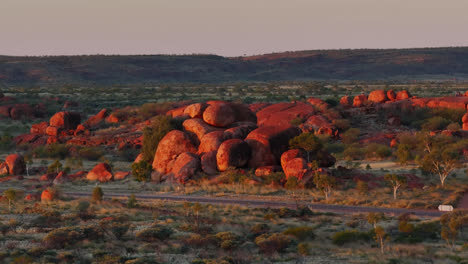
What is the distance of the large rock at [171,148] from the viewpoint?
158 feet

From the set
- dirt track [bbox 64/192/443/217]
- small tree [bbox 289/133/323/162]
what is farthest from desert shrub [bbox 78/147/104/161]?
small tree [bbox 289/133/323/162]

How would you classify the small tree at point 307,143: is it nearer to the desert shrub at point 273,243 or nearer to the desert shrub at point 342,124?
the desert shrub at point 273,243

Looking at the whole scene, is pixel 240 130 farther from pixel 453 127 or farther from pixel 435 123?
pixel 435 123

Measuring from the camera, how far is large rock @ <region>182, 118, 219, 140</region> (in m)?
49.3

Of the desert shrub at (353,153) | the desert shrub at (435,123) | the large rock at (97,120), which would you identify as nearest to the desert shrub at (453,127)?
the desert shrub at (435,123)

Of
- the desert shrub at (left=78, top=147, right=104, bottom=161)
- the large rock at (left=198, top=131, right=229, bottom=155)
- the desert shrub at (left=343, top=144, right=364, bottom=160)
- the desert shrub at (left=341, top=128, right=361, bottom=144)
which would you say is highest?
the large rock at (left=198, top=131, right=229, bottom=155)

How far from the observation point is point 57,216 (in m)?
31.6

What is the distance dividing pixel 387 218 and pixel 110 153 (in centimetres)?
4494

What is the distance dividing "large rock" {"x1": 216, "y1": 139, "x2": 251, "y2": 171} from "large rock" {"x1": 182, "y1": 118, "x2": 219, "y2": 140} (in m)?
3.85

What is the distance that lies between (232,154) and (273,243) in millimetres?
19701

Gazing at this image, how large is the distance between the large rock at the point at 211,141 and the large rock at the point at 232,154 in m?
1.30

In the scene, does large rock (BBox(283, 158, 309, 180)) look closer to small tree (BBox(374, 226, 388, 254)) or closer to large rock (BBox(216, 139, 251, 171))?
large rock (BBox(216, 139, 251, 171))

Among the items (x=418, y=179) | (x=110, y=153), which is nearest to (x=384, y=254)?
(x=418, y=179)

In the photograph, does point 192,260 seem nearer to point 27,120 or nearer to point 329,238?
point 329,238
